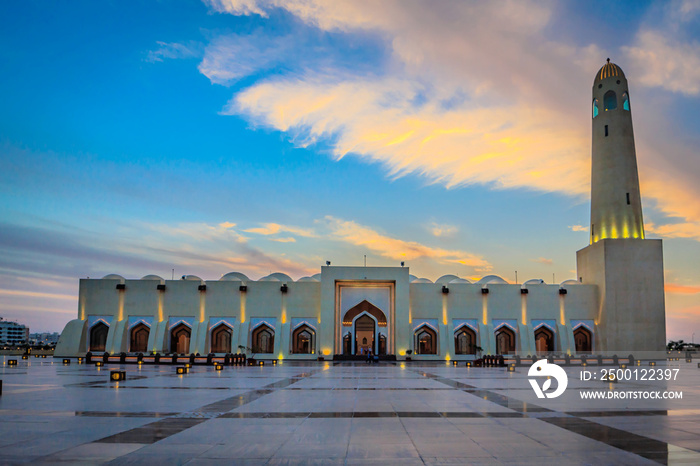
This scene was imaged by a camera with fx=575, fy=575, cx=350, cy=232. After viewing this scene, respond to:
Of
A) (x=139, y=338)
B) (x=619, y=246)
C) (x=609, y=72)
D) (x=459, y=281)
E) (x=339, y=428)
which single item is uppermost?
(x=609, y=72)

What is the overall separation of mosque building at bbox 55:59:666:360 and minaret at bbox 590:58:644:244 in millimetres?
70

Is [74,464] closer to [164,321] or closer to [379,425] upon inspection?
[379,425]

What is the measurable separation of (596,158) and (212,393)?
36406 millimetres

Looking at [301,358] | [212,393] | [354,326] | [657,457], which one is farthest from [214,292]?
[657,457]

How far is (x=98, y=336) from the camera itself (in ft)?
136

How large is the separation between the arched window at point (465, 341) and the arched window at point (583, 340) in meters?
7.17

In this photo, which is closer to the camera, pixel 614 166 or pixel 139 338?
pixel 614 166

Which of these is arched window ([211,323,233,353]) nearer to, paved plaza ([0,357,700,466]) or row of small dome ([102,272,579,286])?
row of small dome ([102,272,579,286])

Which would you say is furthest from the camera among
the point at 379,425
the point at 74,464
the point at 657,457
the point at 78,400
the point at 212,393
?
the point at 212,393

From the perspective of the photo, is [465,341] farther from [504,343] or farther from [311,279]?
[311,279]

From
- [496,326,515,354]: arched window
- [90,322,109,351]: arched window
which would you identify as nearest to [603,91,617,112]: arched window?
[496,326,515,354]: arched window

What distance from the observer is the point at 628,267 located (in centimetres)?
3878

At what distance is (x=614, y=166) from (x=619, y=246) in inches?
226

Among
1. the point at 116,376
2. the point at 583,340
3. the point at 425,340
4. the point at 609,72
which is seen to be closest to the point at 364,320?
the point at 425,340
